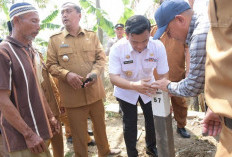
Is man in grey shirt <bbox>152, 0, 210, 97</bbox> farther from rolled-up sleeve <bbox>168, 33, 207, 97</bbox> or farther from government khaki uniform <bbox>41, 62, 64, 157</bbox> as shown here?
government khaki uniform <bbox>41, 62, 64, 157</bbox>

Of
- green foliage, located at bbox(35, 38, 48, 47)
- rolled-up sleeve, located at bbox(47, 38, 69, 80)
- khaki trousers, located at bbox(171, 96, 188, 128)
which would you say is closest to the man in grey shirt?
rolled-up sleeve, located at bbox(47, 38, 69, 80)

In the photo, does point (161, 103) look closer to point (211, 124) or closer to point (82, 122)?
point (211, 124)

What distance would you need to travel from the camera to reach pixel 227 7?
3.33ft

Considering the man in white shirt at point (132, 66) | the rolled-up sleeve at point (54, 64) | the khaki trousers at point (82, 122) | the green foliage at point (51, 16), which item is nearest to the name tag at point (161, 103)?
the man in white shirt at point (132, 66)

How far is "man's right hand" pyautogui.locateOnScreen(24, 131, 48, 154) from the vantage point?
6.05 ft

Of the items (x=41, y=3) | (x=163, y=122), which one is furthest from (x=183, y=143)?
(x=41, y=3)

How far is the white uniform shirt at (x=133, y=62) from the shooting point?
2711 millimetres

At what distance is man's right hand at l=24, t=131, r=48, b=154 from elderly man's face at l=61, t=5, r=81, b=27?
5.53ft

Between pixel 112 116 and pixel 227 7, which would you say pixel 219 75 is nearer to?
pixel 227 7

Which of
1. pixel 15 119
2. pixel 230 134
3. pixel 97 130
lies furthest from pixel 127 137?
pixel 230 134

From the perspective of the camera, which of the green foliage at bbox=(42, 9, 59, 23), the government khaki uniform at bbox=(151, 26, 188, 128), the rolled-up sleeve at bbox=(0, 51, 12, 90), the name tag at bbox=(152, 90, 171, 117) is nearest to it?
the rolled-up sleeve at bbox=(0, 51, 12, 90)

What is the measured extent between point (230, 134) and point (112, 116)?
4175mm

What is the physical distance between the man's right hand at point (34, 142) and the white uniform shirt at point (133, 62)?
1.19 metres

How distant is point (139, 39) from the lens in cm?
247
